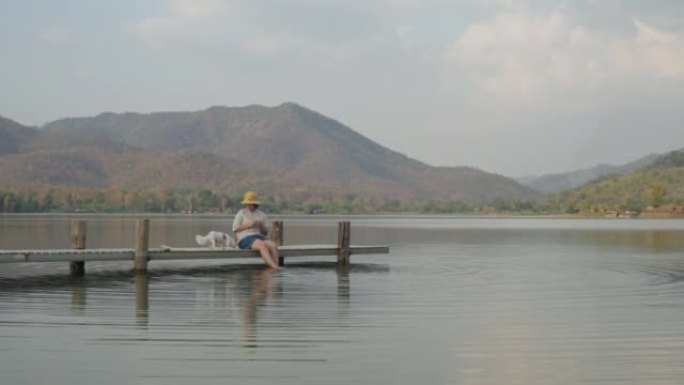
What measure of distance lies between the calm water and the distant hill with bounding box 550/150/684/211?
130280 millimetres

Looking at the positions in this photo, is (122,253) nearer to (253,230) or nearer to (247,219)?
(247,219)

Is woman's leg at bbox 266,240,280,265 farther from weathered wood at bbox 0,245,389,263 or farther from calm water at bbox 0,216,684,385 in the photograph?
calm water at bbox 0,216,684,385

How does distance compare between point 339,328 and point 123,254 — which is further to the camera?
point 123,254

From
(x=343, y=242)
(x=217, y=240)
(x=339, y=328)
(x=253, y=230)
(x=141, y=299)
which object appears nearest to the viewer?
(x=339, y=328)

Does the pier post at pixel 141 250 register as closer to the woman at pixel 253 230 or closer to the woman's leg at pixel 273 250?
the woman at pixel 253 230

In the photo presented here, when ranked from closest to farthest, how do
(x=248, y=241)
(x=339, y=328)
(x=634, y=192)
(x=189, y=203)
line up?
(x=339, y=328)
(x=248, y=241)
(x=189, y=203)
(x=634, y=192)

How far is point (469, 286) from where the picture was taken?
17938 millimetres

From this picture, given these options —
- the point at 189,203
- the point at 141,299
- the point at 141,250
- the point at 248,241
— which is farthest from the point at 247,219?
the point at 189,203

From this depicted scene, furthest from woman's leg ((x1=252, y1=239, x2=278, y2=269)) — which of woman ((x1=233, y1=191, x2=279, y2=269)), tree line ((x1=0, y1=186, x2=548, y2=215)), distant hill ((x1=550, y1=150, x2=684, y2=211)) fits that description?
distant hill ((x1=550, y1=150, x2=684, y2=211))

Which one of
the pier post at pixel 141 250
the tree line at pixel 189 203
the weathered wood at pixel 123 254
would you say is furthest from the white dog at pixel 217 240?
the tree line at pixel 189 203

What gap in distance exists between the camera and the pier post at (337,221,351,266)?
24.0 m

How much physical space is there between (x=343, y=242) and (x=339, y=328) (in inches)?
510

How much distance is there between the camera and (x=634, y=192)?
15600cm

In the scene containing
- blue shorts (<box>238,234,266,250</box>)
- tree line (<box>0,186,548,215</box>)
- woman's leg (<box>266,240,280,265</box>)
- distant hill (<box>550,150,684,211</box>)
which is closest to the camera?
blue shorts (<box>238,234,266,250</box>)
